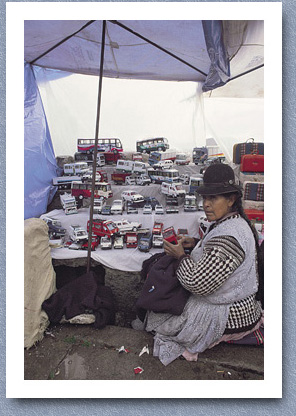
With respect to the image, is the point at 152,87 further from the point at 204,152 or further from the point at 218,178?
the point at 218,178

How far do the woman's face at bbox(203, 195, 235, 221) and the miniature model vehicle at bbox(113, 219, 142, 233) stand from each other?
1.45 meters

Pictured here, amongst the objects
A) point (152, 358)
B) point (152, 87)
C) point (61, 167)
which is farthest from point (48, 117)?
point (152, 358)

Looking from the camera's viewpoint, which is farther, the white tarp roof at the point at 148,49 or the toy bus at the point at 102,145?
the toy bus at the point at 102,145

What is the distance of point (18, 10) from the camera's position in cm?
181

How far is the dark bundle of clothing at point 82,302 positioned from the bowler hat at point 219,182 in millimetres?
1516

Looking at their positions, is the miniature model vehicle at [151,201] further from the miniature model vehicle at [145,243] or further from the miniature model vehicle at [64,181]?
the miniature model vehicle at [64,181]

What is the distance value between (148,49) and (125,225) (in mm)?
2222

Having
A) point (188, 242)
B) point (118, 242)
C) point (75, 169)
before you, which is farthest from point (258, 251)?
point (75, 169)

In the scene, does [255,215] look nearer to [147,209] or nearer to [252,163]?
[252,163]

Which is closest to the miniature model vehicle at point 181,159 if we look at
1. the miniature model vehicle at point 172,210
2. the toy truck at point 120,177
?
the toy truck at point 120,177

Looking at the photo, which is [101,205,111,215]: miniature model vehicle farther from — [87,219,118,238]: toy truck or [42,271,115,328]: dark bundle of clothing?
[42,271,115,328]: dark bundle of clothing

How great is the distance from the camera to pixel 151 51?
3.76 meters

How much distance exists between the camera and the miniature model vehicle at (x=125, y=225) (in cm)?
337

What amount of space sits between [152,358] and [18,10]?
257 centimetres
